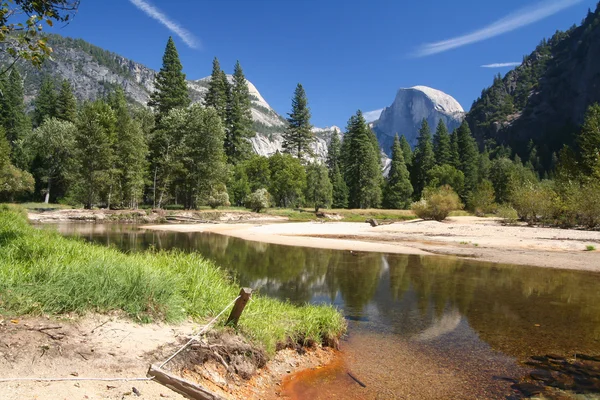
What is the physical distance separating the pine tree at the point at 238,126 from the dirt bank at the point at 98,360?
6045cm

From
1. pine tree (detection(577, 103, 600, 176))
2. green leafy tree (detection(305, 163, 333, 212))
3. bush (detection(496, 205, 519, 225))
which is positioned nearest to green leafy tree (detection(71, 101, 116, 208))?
green leafy tree (detection(305, 163, 333, 212))

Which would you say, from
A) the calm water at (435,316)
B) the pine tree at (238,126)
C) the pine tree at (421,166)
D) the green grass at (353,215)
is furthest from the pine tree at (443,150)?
the calm water at (435,316)

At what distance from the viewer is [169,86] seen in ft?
190

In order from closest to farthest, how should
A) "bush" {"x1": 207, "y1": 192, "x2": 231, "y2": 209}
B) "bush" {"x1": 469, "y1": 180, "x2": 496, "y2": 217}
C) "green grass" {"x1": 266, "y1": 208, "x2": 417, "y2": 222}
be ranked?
"green grass" {"x1": 266, "y1": 208, "x2": 417, "y2": 222} < "bush" {"x1": 207, "y1": 192, "x2": 231, "y2": 209} < "bush" {"x1": 469, "y1": 180, "x2": 496, "y2": 217}

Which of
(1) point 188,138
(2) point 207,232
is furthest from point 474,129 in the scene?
(2) point 207,232

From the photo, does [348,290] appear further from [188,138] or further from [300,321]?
[188,138]

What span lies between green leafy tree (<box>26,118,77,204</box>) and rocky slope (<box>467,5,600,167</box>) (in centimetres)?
13740

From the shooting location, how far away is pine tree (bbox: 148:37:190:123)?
57.3 m

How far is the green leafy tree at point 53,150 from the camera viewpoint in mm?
49500

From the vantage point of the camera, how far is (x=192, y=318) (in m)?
6.07

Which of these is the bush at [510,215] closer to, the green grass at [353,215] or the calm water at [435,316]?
the green grass at [353,215]

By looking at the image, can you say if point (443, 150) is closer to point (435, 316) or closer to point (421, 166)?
point (421, 166)

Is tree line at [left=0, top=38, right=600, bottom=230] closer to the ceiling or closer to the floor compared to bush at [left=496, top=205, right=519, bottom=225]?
closer to the ceiling

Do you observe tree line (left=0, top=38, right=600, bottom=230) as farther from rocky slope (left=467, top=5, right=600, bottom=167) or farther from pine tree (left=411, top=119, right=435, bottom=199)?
rocky slope (left=467, top=5, right=600, bottom=167)
